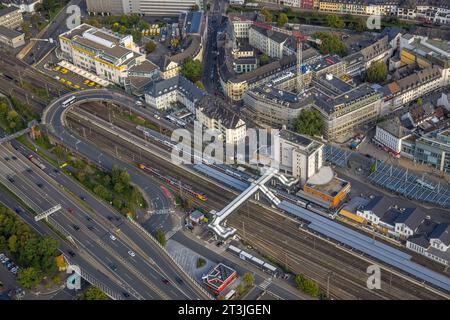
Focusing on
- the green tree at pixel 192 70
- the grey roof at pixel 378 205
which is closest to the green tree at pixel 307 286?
the grey roof at pixel 378 205

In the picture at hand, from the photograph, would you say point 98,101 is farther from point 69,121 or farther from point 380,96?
point 380,96

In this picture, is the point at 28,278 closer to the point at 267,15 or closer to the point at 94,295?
the point at 94,295

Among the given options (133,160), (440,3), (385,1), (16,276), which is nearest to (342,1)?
(385,1)

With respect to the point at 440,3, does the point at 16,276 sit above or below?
below

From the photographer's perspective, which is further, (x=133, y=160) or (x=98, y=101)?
(x=98, y=101)

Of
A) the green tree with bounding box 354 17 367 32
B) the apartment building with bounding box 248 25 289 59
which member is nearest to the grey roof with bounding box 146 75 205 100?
the apartment building with bounding box 248 25 289 59

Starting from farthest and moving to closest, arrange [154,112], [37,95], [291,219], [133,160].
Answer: [37,95]
[154,112]
[133,160]
[291,219]

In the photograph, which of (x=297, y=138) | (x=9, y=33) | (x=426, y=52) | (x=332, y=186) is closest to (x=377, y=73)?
(x=426, y=52)

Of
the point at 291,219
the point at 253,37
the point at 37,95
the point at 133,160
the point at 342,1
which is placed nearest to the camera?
the point at 291,219
